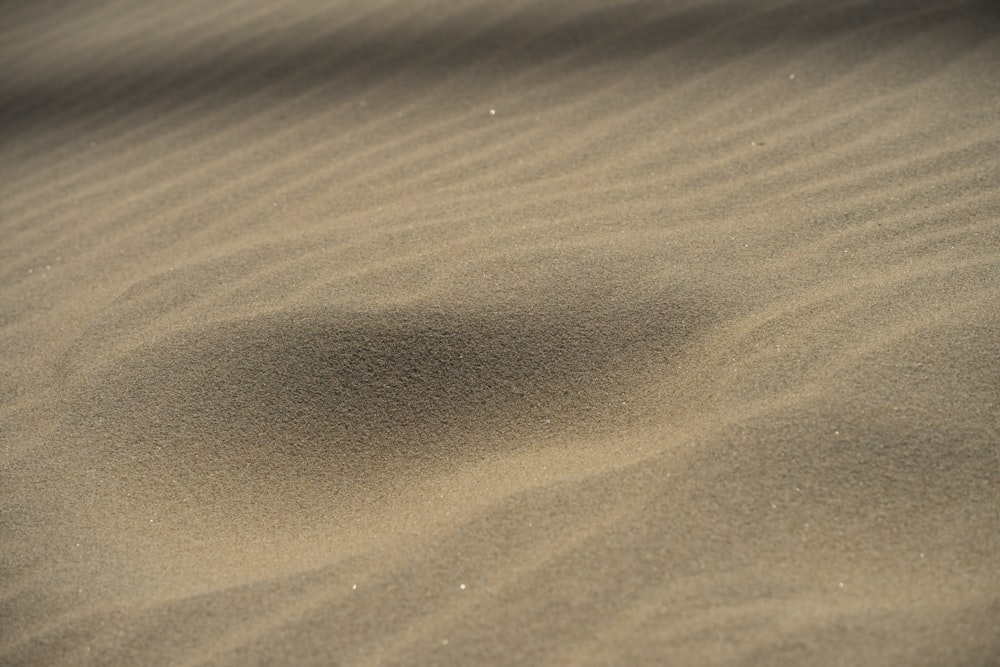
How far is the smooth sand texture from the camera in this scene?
170 centimetres

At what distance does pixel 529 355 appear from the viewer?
216 centimetres

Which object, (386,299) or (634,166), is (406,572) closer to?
(386,299)

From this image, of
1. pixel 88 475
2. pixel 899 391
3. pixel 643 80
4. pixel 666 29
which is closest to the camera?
pixel 899 391

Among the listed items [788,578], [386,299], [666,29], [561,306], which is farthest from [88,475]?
[666,29]

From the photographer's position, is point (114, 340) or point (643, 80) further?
point (643, 80)

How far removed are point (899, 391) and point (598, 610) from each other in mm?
765

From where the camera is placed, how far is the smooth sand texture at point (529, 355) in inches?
66.8

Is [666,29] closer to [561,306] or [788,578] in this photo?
[561,306]

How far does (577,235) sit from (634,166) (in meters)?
0.42

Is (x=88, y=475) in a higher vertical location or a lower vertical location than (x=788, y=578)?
higher

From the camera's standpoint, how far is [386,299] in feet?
7.66

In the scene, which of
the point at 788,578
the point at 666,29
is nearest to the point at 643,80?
the point at 666,29

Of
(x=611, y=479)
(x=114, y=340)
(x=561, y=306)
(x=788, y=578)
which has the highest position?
(x=114, y=340)

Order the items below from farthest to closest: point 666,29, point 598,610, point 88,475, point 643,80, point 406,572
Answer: point 666,29 → point 643,80 → point 88,475 → point 406,572 → point 598,610
